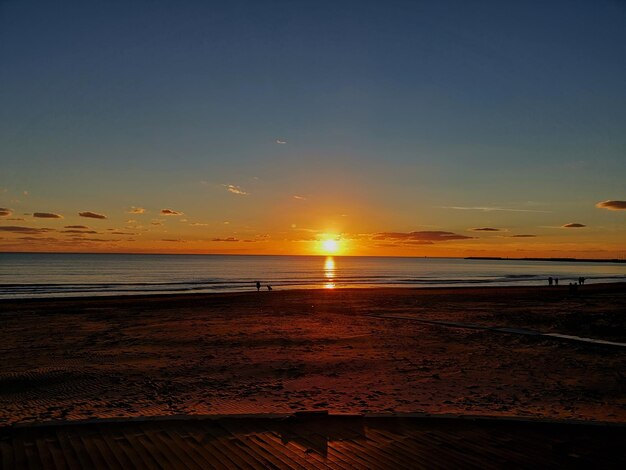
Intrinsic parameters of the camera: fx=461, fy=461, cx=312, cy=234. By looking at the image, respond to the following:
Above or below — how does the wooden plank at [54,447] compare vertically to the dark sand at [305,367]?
above

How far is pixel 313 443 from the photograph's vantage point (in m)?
5.97

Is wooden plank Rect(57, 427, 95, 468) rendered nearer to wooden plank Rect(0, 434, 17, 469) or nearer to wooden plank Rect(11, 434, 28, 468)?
wooden plank Rect(11, 434, 28, 468)

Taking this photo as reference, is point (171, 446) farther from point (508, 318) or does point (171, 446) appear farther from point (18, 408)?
point (508, 318)

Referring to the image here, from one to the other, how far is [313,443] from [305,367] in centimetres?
569

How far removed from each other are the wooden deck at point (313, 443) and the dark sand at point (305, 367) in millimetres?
1420

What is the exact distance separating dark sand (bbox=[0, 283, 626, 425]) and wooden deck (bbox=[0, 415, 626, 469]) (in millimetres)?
1420

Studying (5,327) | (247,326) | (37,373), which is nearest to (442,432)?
(37,373)

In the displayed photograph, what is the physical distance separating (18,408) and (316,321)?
43.9 feet

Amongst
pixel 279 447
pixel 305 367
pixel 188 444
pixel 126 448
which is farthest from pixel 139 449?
pixel 305 367

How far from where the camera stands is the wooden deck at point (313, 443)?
5.41 meters

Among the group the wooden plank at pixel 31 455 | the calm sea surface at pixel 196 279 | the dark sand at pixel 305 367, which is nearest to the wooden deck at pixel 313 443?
the wooden plank at pixel 31 455

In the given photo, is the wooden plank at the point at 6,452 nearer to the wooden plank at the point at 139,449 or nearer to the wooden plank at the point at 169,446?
the wooden plank at the point at 139,449

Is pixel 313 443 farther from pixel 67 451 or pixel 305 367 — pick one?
pixel 305 367

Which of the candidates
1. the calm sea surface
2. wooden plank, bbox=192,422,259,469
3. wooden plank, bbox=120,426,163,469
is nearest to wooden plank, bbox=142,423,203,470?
wooden plank, bbox=120,426,163,469
